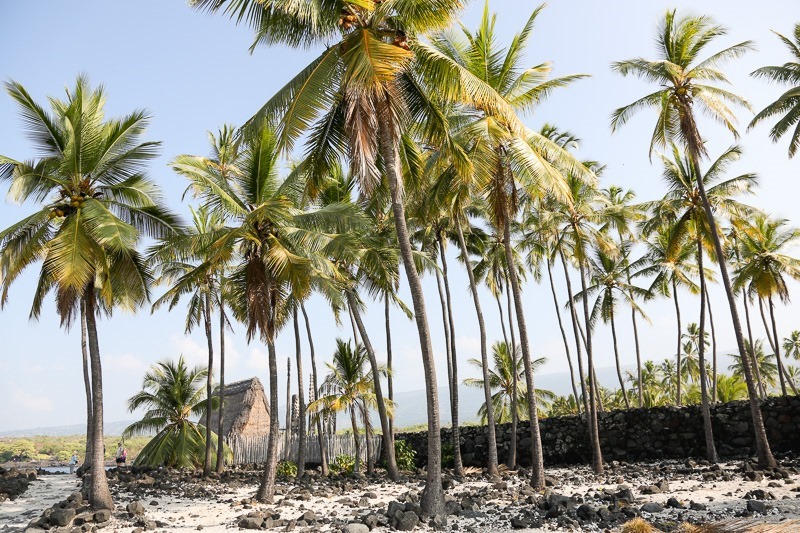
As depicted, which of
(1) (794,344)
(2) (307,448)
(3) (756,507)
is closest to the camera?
(3) (756,507)

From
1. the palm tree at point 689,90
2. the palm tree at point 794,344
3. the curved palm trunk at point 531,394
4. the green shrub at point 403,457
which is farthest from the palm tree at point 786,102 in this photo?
the palm tree at point 794,344

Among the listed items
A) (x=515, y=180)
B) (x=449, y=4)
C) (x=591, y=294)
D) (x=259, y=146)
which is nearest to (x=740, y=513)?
(x=515, y=180)

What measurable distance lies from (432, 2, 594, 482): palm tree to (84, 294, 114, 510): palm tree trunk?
908cm

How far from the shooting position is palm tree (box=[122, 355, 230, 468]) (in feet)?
77.4

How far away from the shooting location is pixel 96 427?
1283 centimetres

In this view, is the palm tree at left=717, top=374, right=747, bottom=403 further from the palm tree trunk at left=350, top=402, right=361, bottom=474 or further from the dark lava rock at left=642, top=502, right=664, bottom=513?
the dark lava rock at left=642, top=502, right=664, bottom=513

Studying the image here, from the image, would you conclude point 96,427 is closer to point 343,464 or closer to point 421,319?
point 421,319

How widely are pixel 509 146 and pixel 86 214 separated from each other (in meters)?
9.58

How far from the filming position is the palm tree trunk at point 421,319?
10.4 meters

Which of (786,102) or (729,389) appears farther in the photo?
(729,389)

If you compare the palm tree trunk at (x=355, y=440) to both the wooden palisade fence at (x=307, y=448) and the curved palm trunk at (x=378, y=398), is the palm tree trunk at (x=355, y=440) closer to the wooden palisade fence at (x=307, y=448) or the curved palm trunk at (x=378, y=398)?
the wooden palisade fence at (x=307, y=448)

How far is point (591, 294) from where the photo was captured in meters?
27.2

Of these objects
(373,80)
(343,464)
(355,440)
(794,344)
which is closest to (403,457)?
Answer: (355,440)

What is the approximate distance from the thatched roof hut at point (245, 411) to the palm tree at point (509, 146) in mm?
18289
